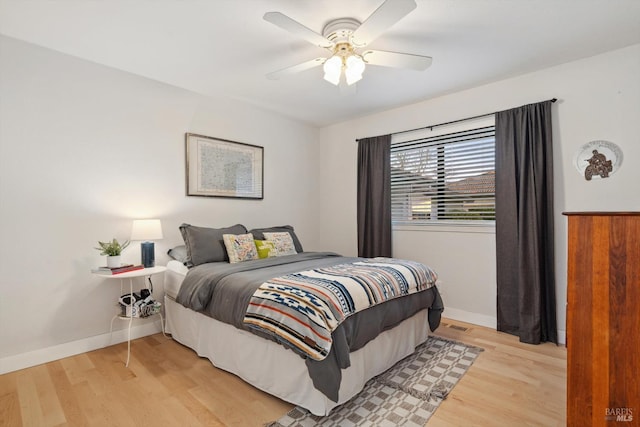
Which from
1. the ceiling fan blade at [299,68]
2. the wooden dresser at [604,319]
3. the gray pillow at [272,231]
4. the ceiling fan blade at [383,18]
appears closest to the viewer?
the wooden dresser at [604,319]

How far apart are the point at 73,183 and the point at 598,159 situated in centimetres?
451

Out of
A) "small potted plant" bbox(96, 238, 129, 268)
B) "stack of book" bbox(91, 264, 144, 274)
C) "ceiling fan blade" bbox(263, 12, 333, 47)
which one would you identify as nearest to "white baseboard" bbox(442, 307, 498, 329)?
"ceiling fan blade" bbox(263, 12, 333, 47)

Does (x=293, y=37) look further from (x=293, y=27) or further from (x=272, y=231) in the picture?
(x=272, y=231)

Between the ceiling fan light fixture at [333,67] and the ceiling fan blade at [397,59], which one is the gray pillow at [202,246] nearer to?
the ceiling fan light fixture at [333,67]

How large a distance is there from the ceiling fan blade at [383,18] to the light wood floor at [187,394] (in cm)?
227

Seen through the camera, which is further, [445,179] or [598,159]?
[445,179]

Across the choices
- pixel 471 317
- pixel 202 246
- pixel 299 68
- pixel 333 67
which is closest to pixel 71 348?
pixel 202 246

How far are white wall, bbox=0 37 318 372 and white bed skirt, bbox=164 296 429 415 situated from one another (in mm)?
854

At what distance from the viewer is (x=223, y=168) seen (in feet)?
12.4

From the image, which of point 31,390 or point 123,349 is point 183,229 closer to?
point 123,349

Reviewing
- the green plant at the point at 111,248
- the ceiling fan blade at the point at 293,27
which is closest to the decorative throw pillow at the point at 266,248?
the green plant at the point at 111,248

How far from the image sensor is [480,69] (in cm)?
300

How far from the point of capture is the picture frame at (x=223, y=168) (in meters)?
3.52

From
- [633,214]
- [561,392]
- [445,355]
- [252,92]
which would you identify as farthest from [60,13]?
[561,392]
